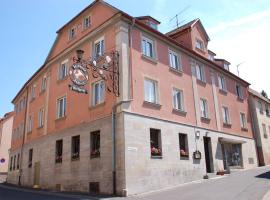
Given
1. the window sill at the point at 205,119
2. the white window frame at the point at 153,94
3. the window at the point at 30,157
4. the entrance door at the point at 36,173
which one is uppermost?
the white window frame at the point at 153,94

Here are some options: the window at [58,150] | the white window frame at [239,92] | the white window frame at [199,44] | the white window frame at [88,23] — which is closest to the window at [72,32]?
the white window frame at [88,23]

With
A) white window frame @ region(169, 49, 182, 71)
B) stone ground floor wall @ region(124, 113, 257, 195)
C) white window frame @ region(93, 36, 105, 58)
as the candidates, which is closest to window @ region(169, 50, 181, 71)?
white window frame @ region(169, 49, 182, 71)

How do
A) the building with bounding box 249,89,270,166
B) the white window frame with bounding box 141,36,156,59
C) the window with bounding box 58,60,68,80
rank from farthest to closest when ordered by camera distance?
the building with bounding box 249,89,270,166 < the window with bounding box 58,60,68,80 < the white window frame with bounding box 141,36,156,59

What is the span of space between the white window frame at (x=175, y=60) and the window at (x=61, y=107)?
8.08 metres

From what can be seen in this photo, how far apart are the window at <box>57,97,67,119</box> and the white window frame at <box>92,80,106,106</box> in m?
3.89

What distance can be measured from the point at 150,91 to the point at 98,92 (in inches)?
124

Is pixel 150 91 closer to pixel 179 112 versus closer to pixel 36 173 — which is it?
pixel 179 112

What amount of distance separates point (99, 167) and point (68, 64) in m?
9.13

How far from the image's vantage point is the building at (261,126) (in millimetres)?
30422

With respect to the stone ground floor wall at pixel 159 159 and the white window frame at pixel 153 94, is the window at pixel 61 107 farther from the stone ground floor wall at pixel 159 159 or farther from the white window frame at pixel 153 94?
the stone ground floor wall at pixel 159 159

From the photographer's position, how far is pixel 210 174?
20.8 meters

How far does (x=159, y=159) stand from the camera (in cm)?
1667

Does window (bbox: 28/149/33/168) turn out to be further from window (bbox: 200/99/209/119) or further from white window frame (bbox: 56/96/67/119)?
window (bbox: 200/99/209/119)

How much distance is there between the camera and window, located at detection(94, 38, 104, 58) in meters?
18.5
